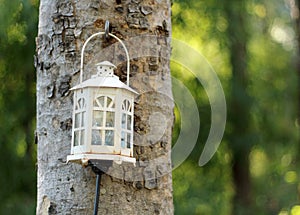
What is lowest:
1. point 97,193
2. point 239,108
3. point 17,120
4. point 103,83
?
point 97,193

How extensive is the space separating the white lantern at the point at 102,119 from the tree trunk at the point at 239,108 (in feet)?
16.9

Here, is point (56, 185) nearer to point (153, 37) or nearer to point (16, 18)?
point (153, 37)

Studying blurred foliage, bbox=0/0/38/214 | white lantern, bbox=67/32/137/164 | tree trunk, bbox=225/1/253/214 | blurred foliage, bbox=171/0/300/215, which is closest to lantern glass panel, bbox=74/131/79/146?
white lantern, bbox=67/32/137/164

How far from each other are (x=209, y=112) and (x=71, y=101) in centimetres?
467

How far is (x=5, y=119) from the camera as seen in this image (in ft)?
16.4

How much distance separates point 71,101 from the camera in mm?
1410

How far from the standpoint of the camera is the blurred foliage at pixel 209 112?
16.2ft

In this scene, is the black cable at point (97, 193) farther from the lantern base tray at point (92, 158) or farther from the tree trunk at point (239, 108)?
the tree trunk at point (239, 108)

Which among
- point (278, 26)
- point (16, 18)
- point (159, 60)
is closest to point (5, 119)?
point (16, 18)

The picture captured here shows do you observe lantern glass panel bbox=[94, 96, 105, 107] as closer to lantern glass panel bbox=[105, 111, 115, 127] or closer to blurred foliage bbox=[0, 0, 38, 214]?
lantern glass panel bbox=[105, 111, 115, 127]

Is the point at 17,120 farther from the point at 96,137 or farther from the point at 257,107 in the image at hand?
the point at 96,137

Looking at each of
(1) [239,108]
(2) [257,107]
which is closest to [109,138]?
(1) [239,108]

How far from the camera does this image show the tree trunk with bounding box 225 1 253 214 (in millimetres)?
6418

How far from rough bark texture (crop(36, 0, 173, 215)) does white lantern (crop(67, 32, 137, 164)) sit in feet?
0.14
